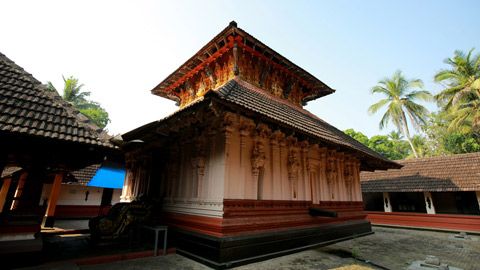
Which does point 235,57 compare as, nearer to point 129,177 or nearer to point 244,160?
point 244,160

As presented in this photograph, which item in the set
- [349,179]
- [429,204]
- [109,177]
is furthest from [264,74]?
[429,204]

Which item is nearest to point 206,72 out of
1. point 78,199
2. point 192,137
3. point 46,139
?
point 192,137

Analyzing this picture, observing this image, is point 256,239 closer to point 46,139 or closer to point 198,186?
point 198,186

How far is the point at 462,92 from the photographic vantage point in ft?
63.8

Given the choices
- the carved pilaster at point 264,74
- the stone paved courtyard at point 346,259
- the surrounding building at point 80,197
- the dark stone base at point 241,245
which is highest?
the carved pilaster at point 264,74

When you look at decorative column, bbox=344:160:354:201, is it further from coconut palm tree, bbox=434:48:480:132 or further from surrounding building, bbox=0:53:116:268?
coconut palm tree, bbox=434:48:480:132

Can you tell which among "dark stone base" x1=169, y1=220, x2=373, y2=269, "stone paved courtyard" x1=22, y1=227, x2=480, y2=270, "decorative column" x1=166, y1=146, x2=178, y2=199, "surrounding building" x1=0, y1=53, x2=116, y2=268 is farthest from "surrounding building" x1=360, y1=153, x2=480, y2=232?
"surrounding building" x1=0, y1=53, x2=116, y2=268

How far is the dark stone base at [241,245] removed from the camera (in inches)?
198


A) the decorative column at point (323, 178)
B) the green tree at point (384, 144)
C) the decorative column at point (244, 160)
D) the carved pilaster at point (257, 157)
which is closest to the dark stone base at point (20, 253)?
the decorative column at point (244, 160)

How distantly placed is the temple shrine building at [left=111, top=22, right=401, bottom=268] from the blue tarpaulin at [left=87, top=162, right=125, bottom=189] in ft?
7.19

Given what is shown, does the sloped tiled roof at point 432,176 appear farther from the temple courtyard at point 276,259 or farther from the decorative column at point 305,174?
the decorative column at point 305,174

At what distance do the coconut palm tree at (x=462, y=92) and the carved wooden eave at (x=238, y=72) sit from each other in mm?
15905

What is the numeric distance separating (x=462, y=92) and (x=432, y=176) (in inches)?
433

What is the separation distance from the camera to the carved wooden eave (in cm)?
846
